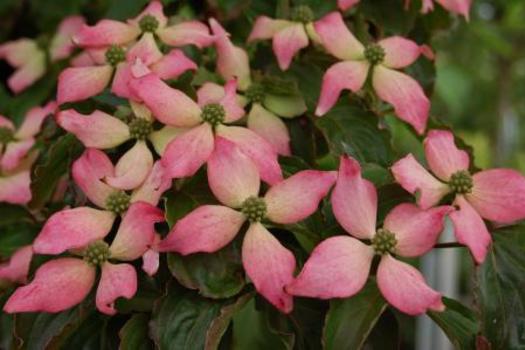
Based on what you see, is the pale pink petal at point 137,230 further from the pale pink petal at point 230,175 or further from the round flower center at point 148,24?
the round flower center at point 148,24

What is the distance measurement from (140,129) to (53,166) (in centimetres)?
10

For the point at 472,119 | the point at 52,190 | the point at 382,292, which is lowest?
the point at 472,119

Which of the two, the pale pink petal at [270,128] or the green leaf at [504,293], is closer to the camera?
the green leaf at [504,293]

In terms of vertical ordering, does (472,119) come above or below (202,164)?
below

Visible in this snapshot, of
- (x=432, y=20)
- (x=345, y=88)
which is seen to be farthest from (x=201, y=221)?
(x=432, y=20)

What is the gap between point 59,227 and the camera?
62 centimetres

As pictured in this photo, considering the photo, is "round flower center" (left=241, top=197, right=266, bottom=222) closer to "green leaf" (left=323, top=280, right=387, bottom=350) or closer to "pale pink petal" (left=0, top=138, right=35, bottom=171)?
"green leaf" (left=323, top=280, right=387, bottom=350)

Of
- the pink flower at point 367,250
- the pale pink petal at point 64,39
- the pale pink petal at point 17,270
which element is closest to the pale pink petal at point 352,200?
the pink flower at point 367,250

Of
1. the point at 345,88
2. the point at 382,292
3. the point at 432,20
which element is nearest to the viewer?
the point at 382,292

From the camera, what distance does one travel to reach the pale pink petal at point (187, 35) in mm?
772

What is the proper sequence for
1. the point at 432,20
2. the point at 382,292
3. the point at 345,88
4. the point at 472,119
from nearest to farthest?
the point at 382,292 → the point at 345,88 → the point at 432,20 → the point at 472,119

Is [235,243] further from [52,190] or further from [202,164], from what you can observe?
[52,190]

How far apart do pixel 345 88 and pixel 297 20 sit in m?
0.12

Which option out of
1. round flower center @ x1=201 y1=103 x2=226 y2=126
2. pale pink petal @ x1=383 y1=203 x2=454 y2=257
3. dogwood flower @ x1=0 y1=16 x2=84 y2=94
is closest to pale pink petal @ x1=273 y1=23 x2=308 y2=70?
round flower center @ x1=201 y1=103 x2=226 y2=126
